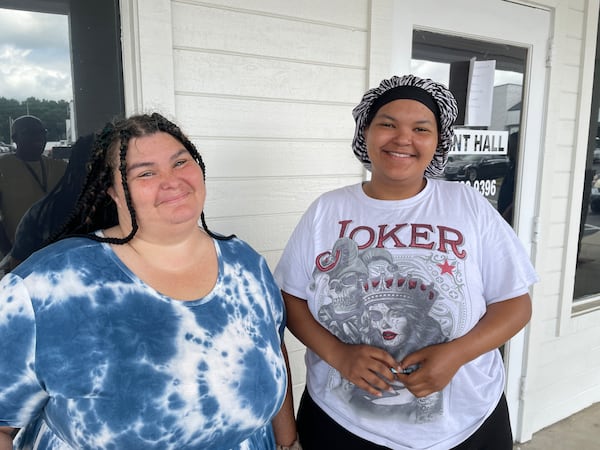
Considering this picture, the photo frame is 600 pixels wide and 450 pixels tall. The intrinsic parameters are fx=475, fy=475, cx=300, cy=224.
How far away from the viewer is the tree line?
1387 mm

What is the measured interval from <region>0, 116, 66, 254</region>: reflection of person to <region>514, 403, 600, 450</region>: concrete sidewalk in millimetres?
2748

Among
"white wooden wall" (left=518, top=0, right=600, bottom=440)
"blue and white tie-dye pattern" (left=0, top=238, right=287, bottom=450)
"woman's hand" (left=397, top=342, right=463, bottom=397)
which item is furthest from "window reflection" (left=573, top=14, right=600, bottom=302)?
"blue and white tie-dye pattern" (left=0, top=238, right=287, bottom=450)

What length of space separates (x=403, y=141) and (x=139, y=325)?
2.47ft

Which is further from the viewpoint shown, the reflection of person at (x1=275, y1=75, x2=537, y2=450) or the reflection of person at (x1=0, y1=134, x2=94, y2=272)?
the reflection of person at (x1=0, y1=134, x2=94, y2=272)

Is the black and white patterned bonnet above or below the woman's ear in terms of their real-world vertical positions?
above

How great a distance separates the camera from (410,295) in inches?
44.6

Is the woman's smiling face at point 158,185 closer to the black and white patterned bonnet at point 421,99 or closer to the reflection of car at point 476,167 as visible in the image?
the black and white patterned bonnet at point 421,99

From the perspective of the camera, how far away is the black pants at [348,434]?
3.95 ft

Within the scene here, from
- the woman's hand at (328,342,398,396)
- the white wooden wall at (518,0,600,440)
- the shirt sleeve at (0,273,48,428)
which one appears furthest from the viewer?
the white wooden wall at (518,0,600,440)

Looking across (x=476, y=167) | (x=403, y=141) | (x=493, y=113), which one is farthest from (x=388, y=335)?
(x=493, y=113)

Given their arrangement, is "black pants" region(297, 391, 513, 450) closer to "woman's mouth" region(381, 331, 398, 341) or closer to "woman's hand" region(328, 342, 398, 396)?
"woman's hand" region(328, 342, 398, 396)

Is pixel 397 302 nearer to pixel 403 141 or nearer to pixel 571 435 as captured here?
pixel 403 141

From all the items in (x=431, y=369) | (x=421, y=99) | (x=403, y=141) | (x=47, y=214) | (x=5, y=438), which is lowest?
(x=5, y=438)

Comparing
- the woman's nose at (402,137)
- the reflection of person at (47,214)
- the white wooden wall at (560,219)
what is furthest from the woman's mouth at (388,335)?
the white wooden wall at (560,219)
